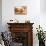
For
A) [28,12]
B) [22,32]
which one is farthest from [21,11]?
[22,32]

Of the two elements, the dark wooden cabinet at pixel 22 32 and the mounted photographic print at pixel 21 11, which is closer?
the dark wooden cabinet at pixel 22 32

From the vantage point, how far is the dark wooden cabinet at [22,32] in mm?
5949

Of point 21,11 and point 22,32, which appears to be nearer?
point 22,32

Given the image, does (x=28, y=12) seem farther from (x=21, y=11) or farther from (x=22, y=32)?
(x=22, y=32)

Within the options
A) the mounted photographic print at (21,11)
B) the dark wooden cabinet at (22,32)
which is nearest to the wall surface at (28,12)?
the mounted photographic print at (21,11)

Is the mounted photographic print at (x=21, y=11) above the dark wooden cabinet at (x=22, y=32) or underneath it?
above

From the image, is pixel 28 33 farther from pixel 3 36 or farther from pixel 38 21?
pixel 3 36

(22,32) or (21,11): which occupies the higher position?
(21,11)

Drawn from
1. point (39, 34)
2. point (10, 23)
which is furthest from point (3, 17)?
point (39, 34)

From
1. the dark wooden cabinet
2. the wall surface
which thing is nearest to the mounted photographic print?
the wall surface

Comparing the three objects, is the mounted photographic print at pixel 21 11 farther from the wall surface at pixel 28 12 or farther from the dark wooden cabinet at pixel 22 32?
the dark wooden cabinet at pixel 22 32

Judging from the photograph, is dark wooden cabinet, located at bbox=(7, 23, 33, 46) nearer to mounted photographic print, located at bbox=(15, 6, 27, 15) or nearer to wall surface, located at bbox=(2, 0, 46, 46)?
wall surface, located at bbox=(2, 0, 46, 46)

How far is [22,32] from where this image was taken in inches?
238

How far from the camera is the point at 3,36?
15.4ft
